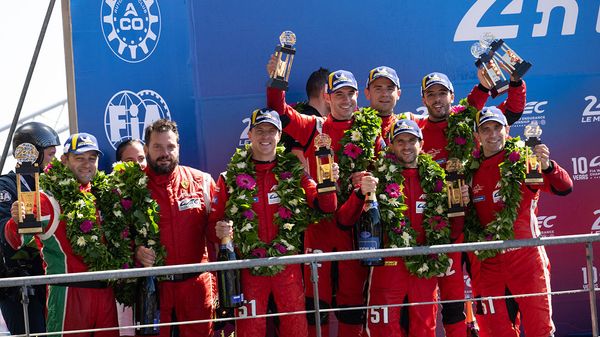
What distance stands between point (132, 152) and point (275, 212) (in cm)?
163

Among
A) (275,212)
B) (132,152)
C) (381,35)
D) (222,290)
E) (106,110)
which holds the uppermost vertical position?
(381,35)

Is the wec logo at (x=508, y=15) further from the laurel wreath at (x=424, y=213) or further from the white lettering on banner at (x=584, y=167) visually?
the laurel wreath at (x=424, y=213)

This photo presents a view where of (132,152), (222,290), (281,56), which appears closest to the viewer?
(222,290)

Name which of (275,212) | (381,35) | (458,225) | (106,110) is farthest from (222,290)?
(381,35)

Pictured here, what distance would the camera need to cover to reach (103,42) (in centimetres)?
694

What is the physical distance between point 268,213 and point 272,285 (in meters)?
0.48

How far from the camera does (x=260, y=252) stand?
5.32 meters

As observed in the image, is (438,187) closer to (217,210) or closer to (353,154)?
(353,154)

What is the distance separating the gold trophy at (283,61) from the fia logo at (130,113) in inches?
61.8

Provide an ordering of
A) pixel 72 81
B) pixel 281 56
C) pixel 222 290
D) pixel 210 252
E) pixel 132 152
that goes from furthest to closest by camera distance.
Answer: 1. pixel 72 81
2. pixel 132 152
3. pixel 210 252
4. pixel 281 56
5. pixel 222 290

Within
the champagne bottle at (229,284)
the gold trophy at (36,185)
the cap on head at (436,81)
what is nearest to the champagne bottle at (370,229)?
the champagne bottle at (229,284)

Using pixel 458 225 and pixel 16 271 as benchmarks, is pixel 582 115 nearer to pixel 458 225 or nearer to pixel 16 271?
pixel 458 225

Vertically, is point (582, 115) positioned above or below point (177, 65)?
below

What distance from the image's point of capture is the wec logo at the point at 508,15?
7.21 meters
